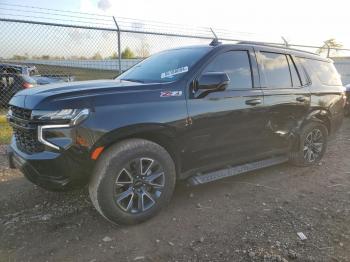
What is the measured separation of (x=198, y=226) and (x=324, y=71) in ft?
12.3

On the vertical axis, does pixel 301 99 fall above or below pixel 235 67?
below

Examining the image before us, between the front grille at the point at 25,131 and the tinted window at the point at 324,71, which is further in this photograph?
the tinted window at the point at 324,71

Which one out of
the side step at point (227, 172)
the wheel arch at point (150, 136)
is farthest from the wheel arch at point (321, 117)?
the wheel arch at point (150, 136)

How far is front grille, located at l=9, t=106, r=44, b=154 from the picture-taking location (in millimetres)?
3355

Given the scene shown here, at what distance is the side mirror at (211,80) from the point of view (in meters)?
3.91

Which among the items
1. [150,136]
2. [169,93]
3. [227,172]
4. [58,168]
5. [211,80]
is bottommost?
[227,172]

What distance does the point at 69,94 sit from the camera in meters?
3.35

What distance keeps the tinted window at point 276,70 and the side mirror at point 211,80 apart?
1.15 m

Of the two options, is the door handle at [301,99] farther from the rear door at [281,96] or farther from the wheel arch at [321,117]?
the wheel arch at [321,117]

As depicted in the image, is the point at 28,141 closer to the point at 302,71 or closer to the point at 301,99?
the point at 301,99

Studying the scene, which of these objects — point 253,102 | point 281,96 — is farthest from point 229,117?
point 281,96

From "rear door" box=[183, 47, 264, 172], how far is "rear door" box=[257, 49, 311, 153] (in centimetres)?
19

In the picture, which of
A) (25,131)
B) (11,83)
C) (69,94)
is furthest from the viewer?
(11,83)

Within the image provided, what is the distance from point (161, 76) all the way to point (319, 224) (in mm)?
2359
